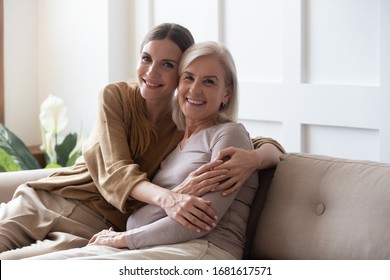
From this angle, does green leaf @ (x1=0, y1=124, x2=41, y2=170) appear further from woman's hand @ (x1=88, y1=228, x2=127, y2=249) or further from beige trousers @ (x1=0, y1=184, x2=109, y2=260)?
woman's hand @ (x1=88, y1=228, x2=127, y2=249)

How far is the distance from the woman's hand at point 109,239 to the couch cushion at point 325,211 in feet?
1.29

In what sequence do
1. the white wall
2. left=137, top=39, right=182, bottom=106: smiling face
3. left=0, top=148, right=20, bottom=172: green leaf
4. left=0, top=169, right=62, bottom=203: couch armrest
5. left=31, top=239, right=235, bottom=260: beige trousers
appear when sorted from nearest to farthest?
1. left=31, top=239, right=235, bottom=260: beige trousers
2. left=137, top=39, right=182, bottom=106: smiling face
3. left=0, top=169, right=62, bottom=203: couch armrest
4. the white wall
5. left=0, top=148, right=20, bottom=172: green leaf

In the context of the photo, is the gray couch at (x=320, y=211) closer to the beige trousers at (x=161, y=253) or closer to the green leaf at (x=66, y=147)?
the beige trousers at (x=161, y=253)

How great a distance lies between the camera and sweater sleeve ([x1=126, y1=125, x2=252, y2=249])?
2.13 m

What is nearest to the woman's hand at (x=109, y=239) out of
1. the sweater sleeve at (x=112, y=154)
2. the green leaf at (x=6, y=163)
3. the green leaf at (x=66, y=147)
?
the sweater sleeve at (x=112, y=154)

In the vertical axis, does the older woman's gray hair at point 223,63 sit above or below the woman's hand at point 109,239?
above

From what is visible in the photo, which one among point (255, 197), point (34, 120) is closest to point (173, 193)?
point (255, 197)

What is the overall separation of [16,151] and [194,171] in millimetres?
1930

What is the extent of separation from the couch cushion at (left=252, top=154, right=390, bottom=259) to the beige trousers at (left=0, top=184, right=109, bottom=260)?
0.55 metres

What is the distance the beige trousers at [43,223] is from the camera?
7.72 ft

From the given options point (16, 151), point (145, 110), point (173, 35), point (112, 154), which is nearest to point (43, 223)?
point (112, 154)

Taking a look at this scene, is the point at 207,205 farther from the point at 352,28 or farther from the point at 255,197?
the point at 352,28

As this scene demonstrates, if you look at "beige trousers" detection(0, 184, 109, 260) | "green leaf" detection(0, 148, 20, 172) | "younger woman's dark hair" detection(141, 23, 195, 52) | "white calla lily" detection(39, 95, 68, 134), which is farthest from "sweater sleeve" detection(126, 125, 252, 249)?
"white calla lily" detection(39, 95, 68, 134)

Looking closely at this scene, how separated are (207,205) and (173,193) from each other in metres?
0.13
